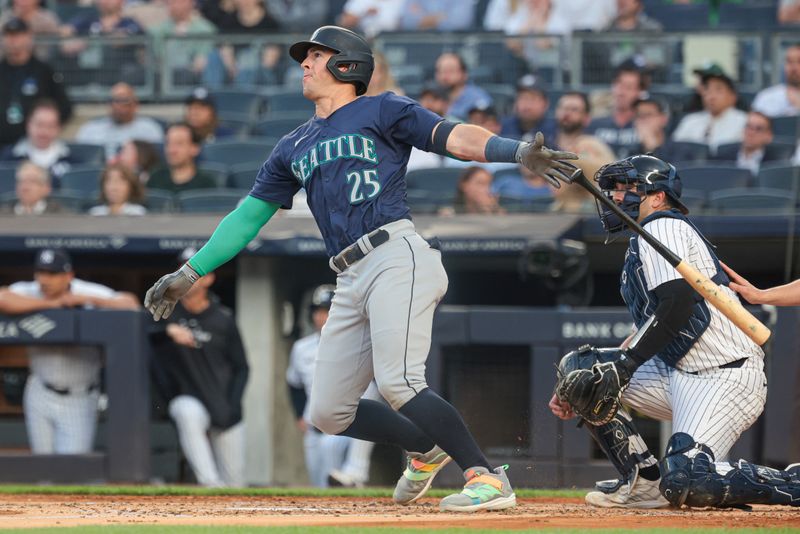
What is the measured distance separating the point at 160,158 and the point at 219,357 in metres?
2.21

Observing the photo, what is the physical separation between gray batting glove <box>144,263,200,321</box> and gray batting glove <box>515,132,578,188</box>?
1324 millimetres

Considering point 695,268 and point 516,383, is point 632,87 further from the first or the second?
point 695,268

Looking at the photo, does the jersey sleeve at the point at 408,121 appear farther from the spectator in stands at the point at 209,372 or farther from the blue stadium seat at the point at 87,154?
the blue stadium seat at the point at 87,154

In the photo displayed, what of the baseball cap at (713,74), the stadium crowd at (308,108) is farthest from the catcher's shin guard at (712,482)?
the baseball cap at (713,74)

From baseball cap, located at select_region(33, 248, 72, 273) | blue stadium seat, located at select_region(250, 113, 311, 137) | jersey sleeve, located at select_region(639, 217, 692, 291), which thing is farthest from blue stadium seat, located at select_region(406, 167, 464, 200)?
jersey sleeve, located at select_region(639, 217, 692, 291)

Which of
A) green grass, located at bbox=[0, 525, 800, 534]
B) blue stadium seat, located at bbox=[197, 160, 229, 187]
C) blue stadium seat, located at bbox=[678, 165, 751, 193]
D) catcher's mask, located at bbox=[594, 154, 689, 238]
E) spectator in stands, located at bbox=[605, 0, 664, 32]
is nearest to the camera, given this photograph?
green grass, located at bbox=[0, 525, 800, 534]

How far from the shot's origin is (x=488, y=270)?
29.7 feet

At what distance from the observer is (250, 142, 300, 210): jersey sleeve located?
499 cm

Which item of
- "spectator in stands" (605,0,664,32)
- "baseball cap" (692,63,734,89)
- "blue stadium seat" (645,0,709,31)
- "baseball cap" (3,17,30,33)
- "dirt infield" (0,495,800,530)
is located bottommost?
"dirt infield" (0,495,800,530)

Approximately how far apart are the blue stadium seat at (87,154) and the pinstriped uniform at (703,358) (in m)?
5.79

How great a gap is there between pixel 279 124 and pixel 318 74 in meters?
4.94

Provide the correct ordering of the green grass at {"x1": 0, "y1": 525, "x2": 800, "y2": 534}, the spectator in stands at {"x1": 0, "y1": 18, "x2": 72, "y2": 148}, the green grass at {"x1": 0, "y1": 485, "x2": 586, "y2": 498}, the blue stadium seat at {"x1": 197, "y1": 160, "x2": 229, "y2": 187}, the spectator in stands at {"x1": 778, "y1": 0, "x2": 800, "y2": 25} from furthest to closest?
the spectator in stands at {"x1": 778, "y1": 0, "x2": 800, "y2": 25} → the spectator in stands at {"x1": 0, "y1": 18, "x2": 72, "y2": 148} → the blue stadium seat at {"x1": 197, "y1": 160, "x2": 229, "y2": 187} → the green grass at {"x1": 0, "y1": 485, "x2": 586, "y2": 498} → the green grass at {"x1": 0, "y1": 525, "x2": 800, "y2": 534}

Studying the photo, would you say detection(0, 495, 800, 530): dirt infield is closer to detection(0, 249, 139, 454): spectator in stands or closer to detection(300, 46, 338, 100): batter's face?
detection(300, 46, 338, 100): batter's face

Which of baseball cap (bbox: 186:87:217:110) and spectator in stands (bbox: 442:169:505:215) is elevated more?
baseball cap (bbox: 186:87:217:110)
